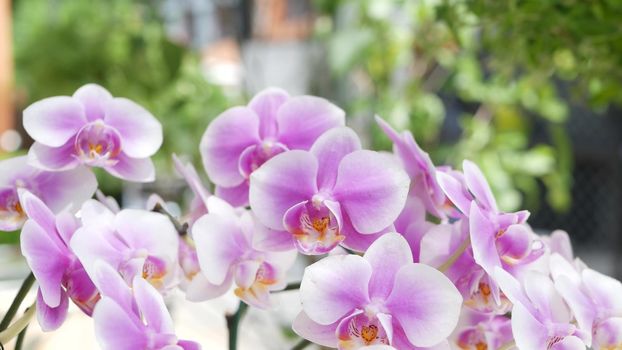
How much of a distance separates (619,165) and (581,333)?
171 centimetres

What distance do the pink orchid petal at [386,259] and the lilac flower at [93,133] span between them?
10 centimetres

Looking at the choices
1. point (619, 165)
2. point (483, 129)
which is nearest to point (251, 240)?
point (483, 129)

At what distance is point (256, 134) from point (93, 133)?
0.20ft

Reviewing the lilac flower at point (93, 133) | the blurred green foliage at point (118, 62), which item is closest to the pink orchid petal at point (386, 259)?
the lilac flower at point (93, 133)

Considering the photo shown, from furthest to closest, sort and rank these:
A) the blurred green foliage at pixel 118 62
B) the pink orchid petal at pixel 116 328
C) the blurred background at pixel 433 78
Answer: the blurred green foliage at pixel 118 62 → the blurred background at pixel 433 78 → the pink orchid petal at pixel 116 328

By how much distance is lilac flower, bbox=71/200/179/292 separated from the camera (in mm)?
213

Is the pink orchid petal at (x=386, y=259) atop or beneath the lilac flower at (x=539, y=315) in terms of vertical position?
atop

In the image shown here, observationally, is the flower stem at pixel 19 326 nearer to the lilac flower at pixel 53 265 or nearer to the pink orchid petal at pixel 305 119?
the lilac flower at pixel 53 265

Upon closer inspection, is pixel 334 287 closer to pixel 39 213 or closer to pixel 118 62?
pixel 39 213

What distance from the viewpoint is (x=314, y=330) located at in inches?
8.4

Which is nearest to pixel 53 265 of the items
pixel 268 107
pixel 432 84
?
pixel 268 107

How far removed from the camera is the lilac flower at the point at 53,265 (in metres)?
0.21

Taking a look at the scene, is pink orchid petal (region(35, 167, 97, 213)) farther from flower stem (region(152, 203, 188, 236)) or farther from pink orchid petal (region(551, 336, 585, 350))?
pink orchid petal (region(551, 336, 585, 350))

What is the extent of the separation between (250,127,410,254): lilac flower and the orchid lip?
0.21 ft
